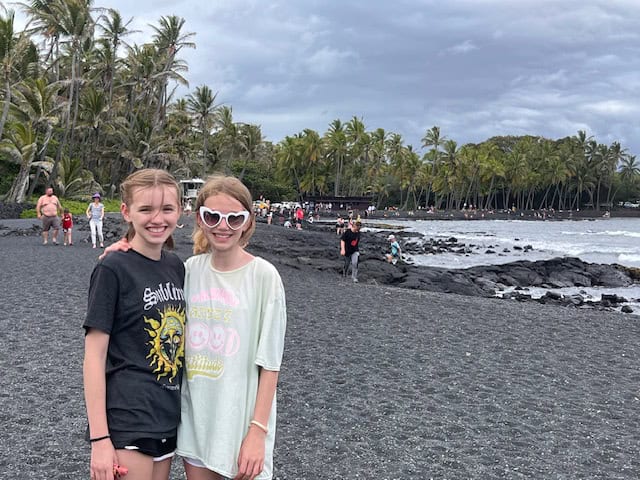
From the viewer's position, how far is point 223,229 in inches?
77.7

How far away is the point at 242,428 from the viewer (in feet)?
6.30

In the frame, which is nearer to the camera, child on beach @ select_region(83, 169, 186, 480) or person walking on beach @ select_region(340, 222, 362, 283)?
child on beach @ select_region(83, 169, 186, 480)

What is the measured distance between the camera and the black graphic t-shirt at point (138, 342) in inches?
71.4

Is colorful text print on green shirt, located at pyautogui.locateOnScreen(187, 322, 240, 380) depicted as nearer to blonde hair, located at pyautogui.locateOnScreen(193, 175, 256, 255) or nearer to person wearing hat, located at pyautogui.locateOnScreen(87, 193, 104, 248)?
blonde hair, located at pyautogui.locateOnScreen(193, 175, 256, 255)

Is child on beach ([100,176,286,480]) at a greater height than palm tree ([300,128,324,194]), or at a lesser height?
lesser

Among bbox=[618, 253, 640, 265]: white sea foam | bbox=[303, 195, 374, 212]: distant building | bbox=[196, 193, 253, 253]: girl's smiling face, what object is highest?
bbox=[303, 195, 374, 212]: distant building

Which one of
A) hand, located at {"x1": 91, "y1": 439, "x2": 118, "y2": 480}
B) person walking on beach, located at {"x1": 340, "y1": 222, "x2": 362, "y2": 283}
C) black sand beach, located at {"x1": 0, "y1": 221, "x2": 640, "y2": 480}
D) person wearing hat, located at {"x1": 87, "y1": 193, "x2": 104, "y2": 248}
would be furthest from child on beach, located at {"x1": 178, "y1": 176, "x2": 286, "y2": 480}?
person wearing hat, located at {"x1": 87, "y1": 193, "x2": 104, "y2": 248}

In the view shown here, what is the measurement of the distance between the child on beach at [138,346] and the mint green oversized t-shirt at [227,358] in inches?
2.0

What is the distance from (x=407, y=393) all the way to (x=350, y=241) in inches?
383

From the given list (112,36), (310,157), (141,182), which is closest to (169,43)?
(112,36)

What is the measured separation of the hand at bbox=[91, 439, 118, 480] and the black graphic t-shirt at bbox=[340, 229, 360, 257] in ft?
44.3

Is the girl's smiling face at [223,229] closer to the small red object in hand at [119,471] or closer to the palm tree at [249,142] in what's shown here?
the small red object in hand at [119,471]

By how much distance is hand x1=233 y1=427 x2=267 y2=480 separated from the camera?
1865 mm

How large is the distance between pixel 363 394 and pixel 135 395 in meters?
4.26
